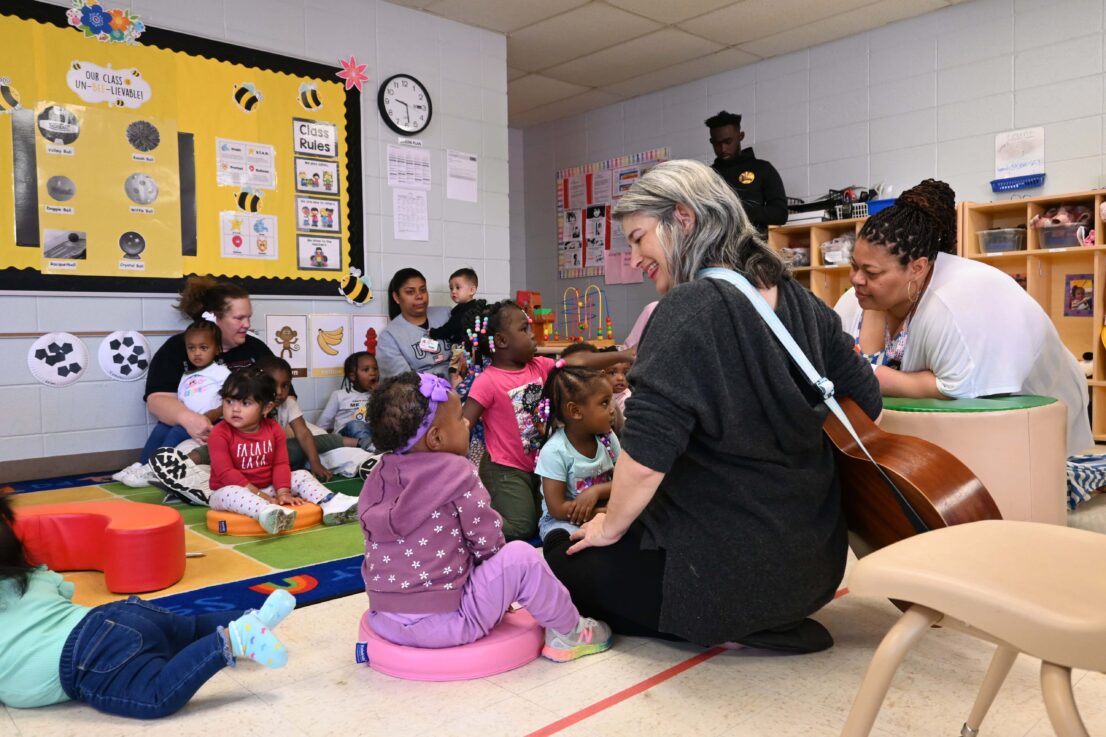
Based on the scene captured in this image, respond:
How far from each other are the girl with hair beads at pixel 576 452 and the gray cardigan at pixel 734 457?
2.32 feet

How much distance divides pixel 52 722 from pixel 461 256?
13.5ft

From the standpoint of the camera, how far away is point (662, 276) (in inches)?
72.6

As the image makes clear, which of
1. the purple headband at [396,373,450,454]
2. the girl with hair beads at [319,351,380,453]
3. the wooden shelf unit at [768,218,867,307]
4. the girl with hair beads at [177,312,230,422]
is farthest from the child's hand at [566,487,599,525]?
the wooden shelf unit at [768,218,867,307]

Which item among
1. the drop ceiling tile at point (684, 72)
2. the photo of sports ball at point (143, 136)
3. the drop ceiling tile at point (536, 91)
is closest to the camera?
the photo of sports ball at point (143, 136)

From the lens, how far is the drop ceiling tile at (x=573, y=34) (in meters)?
5.24

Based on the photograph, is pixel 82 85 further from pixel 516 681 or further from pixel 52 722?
pixel 516 681

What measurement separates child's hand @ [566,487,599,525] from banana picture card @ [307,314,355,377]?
278 cm

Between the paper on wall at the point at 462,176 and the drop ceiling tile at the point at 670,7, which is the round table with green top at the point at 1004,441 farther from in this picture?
the paper on wall at the point at 462,176

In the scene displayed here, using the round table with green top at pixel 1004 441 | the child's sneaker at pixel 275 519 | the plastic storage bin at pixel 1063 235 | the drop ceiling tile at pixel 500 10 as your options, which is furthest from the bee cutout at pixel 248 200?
the plastic storage bin at pixel 1063 235

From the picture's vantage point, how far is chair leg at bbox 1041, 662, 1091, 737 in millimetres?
997

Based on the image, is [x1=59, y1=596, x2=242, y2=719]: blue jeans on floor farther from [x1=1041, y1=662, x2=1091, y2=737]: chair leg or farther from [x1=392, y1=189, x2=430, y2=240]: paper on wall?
[x1=392, y1=189, x2=430, y2=240]: paper on wall

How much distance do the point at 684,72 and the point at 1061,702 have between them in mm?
6101

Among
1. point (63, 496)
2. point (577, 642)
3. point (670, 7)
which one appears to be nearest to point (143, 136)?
point (63, 496)

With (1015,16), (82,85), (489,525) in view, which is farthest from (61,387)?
(1015,16)
